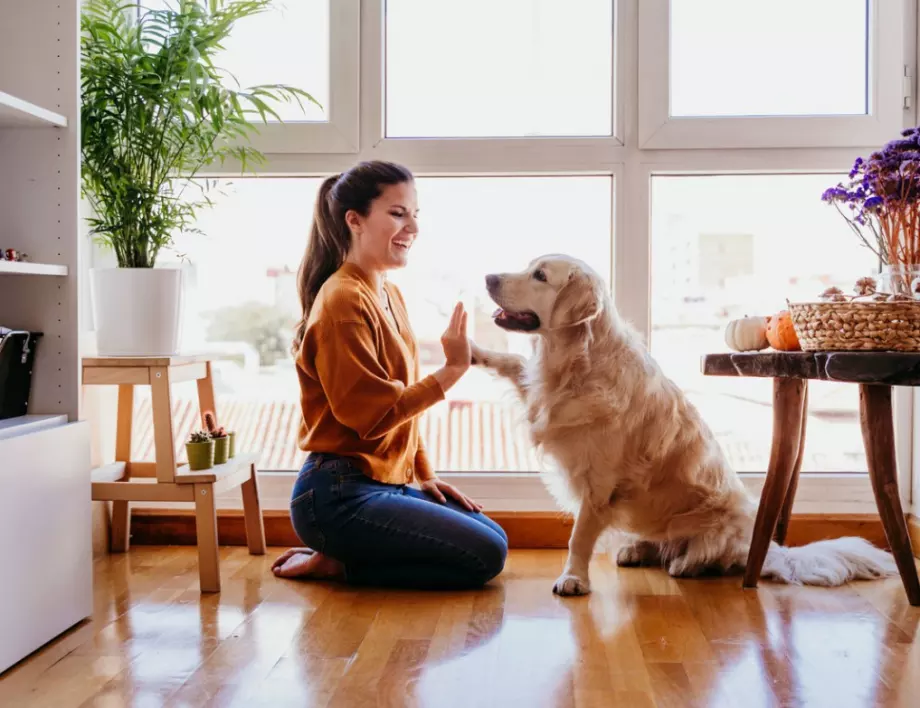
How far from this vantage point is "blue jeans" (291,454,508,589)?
2.29m

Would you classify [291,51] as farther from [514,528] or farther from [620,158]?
[514,528]

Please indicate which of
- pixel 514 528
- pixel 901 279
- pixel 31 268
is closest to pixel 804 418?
pixel 901 279

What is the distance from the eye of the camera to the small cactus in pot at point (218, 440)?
8.11 ft

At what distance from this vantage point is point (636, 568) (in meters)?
2.59

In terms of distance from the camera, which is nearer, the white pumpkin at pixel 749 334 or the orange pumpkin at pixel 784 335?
the orange pumpkin at pixel 784 335

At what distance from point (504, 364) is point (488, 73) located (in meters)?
1.03

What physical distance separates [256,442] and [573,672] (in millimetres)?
1610

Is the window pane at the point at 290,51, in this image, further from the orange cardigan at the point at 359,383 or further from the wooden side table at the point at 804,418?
the wooden side table at the point at 804,418

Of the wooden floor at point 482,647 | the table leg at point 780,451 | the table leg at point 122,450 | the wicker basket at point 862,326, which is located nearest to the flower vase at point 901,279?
the wicker basket at point 862,326

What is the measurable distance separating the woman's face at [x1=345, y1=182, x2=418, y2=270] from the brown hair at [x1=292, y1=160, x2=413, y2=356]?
0.07ft

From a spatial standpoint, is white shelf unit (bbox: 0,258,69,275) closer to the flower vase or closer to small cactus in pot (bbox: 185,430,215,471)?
small cactus in pot (bbox: 185,430,215,471)

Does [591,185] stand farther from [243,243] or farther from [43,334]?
[43,334]

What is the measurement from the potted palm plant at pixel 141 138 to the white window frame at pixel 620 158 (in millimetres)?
374

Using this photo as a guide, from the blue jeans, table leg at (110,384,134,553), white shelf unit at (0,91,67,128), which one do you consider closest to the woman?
the blue jeans
